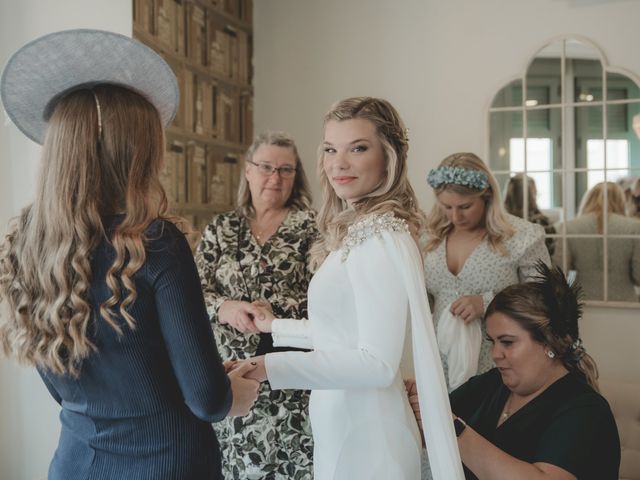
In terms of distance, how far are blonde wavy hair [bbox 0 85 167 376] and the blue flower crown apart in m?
1.72

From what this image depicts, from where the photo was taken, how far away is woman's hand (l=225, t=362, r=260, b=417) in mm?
1359

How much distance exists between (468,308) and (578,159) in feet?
4.90

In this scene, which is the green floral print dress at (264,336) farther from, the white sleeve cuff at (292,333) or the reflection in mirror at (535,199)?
the reflection in mirror at (535,199)

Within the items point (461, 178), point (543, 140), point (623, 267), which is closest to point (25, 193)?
point (461, 178)

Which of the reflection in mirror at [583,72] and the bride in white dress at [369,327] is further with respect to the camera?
the reflection in mirror at [583,72]

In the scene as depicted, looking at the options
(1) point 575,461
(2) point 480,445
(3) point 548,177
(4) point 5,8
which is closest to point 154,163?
(2) point 480,445

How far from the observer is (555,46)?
3.68m

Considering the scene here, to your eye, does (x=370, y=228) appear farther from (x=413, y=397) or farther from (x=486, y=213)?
(x=486, y=213)

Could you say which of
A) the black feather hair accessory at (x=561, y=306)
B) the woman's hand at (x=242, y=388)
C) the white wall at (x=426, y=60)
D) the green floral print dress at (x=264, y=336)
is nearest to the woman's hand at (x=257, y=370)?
the woman's hand at (x=242, y=388)

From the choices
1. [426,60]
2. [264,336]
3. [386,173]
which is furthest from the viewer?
[426,60]

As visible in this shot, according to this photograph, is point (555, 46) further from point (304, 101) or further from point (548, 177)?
point (304, 101)

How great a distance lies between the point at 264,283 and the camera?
252 cm

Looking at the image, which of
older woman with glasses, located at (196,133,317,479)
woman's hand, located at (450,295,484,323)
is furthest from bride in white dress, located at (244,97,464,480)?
woman's hand, located at (450,295,484,323)

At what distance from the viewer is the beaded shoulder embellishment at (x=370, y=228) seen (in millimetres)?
1509
